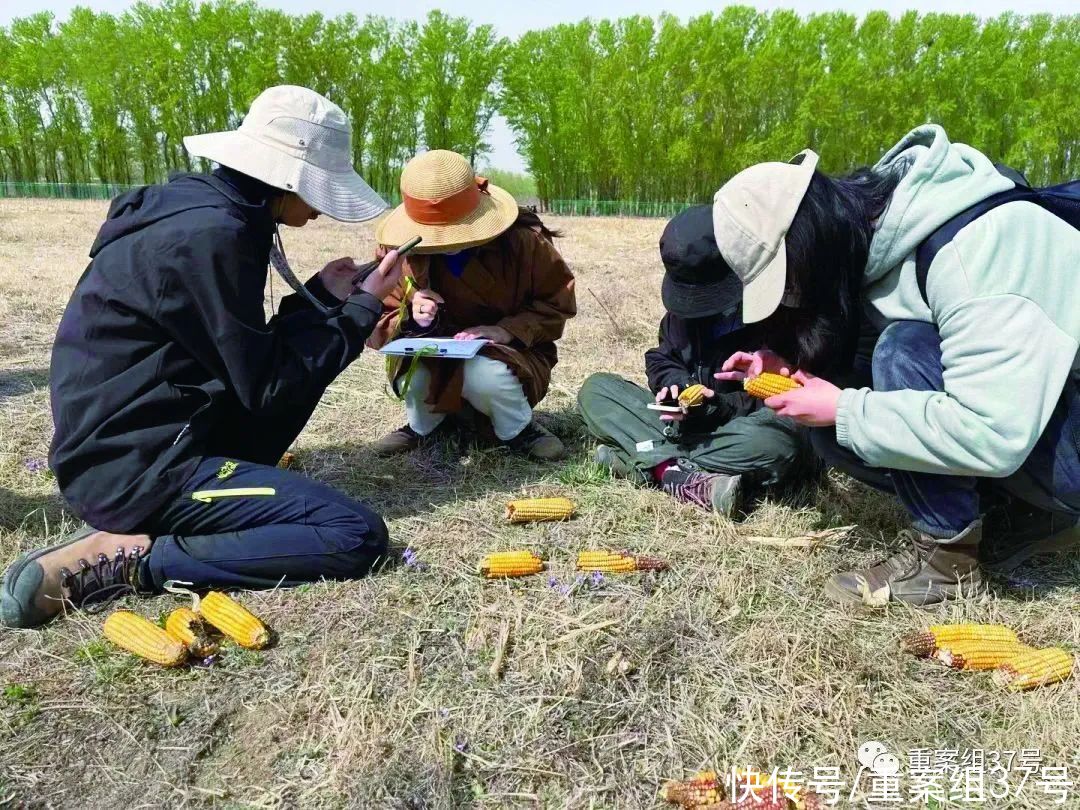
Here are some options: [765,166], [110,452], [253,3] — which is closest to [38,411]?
[110,452]

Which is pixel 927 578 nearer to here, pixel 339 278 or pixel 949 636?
pixel 949 636

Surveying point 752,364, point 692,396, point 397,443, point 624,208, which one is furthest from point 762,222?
point 624,208

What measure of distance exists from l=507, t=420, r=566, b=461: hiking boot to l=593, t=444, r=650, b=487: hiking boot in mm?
259

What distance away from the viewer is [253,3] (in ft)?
133

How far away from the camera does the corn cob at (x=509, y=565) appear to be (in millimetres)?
2691

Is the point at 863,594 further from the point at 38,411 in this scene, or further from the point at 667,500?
the point at 38,411

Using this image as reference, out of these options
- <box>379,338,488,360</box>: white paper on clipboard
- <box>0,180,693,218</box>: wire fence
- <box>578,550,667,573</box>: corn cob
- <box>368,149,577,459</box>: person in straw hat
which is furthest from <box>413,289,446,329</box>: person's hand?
<box>0,180,693,218</box>: wire fence

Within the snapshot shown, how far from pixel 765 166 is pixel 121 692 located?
2.39 meters

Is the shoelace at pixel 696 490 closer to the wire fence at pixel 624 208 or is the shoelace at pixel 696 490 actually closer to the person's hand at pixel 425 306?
the person's hand at pixel 425 306

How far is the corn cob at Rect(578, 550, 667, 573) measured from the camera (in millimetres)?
2703

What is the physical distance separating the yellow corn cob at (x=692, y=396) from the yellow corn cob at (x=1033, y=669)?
1492 millimetres

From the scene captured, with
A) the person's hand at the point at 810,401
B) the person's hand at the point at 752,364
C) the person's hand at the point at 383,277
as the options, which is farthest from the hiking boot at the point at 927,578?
the person's hand at the point at 383,277

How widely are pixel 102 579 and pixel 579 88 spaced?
1610 inches

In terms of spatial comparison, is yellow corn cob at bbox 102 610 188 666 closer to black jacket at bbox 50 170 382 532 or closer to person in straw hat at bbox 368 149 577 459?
black jacket at bbox 50 170 382 532
